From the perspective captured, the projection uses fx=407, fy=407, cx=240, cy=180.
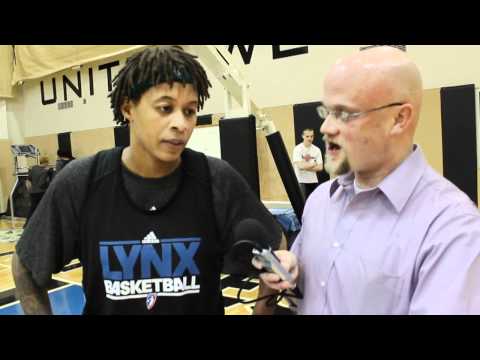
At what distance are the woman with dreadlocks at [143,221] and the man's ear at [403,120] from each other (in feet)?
1.74

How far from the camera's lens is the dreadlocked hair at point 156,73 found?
4.01ft

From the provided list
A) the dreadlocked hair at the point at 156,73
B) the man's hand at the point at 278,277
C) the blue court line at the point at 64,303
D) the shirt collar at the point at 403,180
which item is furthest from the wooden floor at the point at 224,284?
the dreadlocked hair at the point at 156,73

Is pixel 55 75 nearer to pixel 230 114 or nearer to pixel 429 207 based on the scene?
pixel 230 114

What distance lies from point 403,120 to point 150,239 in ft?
2.71

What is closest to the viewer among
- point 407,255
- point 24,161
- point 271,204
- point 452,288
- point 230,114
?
point 452,288

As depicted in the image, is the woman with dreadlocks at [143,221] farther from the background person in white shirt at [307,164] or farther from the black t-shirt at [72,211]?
the background person in white shirt at [307,164]

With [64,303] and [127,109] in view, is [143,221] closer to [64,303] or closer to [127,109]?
[127,109]

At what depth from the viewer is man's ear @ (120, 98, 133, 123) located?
1.32m

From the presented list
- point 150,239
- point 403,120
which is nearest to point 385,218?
point 403,120

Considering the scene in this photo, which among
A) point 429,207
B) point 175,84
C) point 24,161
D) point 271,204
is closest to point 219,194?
point 175,84

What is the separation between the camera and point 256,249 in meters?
1.03

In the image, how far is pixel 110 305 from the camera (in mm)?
1257

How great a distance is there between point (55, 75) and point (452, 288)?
9757 mm
